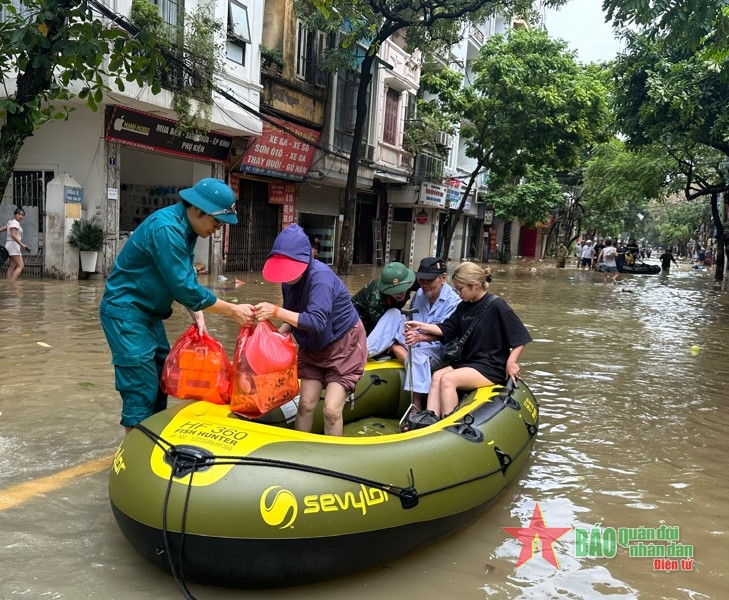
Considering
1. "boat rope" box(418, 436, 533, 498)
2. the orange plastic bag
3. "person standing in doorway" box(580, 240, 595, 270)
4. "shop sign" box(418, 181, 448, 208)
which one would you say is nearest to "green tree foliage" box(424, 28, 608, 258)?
"shop sign" box(418, 181, 448, 208)

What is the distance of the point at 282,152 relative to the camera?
1688 centimetres

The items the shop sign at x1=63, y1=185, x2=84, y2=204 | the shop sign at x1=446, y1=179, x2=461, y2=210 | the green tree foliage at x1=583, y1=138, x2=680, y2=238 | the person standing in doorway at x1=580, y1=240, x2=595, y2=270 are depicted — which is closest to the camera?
the shop sign at x1=63, y1=185, x2=84, y2=204

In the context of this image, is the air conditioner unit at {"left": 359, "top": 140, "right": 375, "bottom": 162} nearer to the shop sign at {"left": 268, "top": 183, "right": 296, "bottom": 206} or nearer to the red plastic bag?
the shop sign at {"left": 268, "top": 183, "right": 296, "bottom": 206}

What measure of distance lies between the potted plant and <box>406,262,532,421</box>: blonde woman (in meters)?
9.72

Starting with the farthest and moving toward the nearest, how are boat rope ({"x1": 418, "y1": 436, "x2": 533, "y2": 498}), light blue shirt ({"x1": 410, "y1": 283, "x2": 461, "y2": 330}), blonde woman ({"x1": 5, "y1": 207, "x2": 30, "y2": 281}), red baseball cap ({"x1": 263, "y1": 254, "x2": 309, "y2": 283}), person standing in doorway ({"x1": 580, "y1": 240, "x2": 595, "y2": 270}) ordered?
person standing in doorway ({"x1": 580, "y1": 240, "x2": 595, "y2": 270})
blonde woman ({"x1": 5, "y1": 207, "x2": 30, "y2": 281})
light blue shirt ({"x1": 410, "y1": 283, "x2": 461, "y2": 330})
red baseball cap ({"x1": 263, "y1": 254, "x2": 309, "y2": 283})
boat rope ({"x1": 418, "y1": 436, "x2": 533, "y2": 498})

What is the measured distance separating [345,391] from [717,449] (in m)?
3.35

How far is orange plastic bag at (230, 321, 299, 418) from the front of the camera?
3.43 meters

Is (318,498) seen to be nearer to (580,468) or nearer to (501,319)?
(501,319)

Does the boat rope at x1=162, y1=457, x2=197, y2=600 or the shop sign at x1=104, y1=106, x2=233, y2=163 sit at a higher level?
the shop sign at x1=104, y1=106, x2=233, y2=163

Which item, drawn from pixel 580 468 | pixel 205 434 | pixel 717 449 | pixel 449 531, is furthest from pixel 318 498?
pixel 717 449

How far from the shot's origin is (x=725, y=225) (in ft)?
87.2

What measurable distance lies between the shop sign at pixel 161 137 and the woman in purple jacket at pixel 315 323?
10.3m

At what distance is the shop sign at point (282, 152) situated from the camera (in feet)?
52.6

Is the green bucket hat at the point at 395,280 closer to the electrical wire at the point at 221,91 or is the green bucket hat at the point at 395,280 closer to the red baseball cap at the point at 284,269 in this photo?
the red baseball cap at the point at 284,269
